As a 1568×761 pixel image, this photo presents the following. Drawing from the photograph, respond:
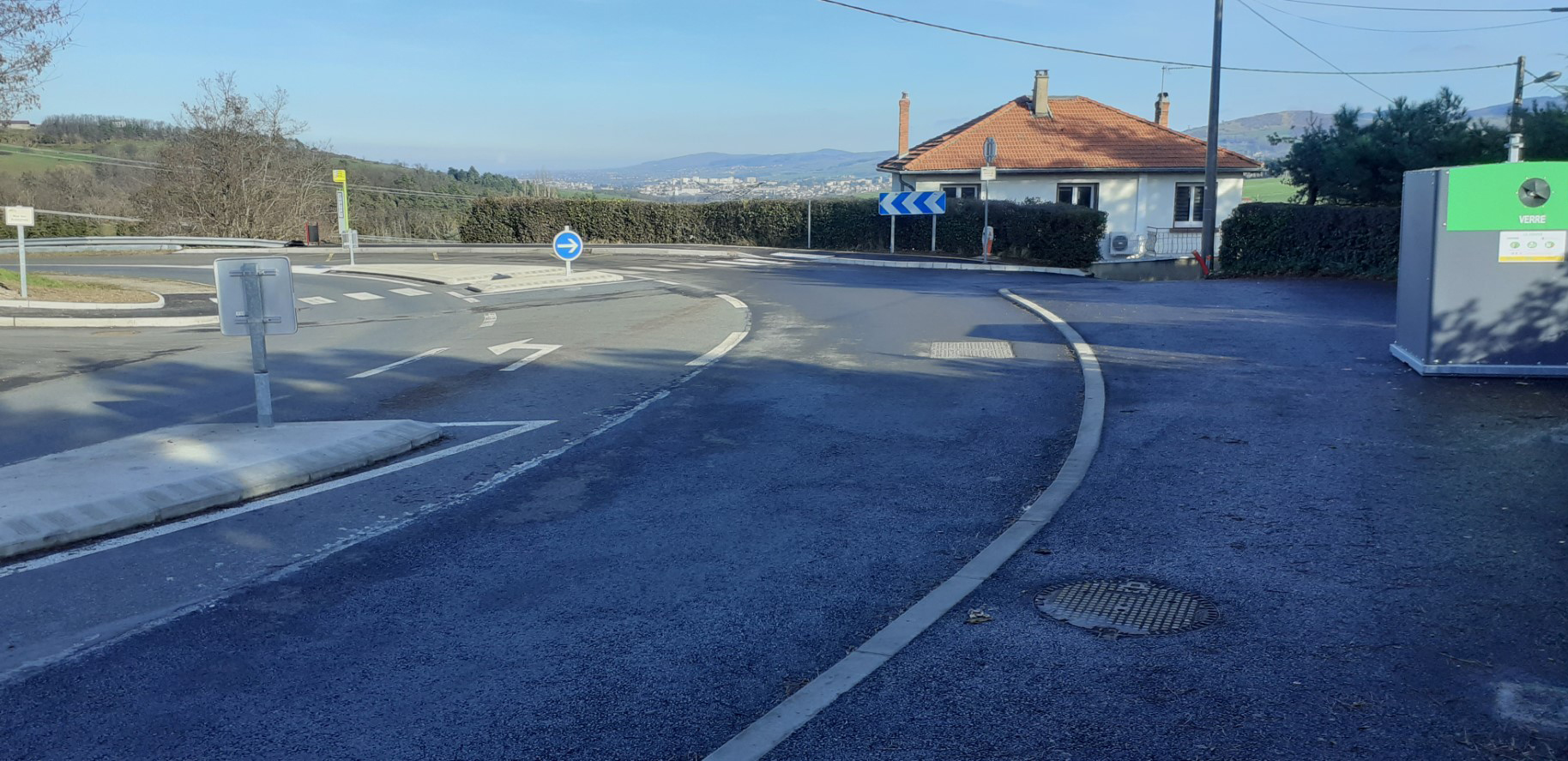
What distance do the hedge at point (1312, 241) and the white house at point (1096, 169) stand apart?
17227 mm

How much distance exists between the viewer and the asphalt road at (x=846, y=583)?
3.78 meters

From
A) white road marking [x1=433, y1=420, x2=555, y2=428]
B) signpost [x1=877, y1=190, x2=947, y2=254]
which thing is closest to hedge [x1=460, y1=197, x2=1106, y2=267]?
signpost [x1=877, y1=190, x2=947, y2=254]

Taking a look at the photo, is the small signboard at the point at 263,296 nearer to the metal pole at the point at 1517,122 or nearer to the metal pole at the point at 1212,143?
the metal pole at the point at 1517,122

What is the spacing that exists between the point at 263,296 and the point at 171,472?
1.58m

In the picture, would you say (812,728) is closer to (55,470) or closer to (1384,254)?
(55,470)

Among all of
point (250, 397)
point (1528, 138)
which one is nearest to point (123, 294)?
point (250, 397)

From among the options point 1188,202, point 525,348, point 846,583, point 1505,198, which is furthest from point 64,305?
point 1188,202

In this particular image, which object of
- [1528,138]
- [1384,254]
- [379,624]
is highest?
[1528,138]

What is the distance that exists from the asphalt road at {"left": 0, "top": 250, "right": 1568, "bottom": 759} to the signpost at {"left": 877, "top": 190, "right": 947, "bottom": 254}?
22.4 m

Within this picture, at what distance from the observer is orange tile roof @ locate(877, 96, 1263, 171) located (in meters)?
42.4

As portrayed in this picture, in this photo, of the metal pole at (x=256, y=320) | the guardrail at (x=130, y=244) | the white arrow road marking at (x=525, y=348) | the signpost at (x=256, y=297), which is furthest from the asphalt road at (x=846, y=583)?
the guardrail at (x=130, y=244)

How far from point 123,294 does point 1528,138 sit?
24.6 meters

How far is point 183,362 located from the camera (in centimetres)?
1309

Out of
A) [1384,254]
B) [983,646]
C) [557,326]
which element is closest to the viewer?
[983,646]
